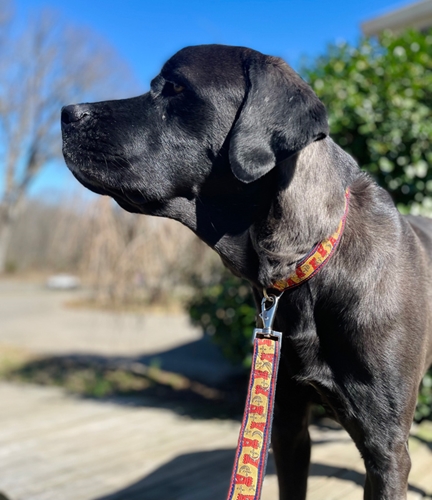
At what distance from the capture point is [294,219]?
1987 mm

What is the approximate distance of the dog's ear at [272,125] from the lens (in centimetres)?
182

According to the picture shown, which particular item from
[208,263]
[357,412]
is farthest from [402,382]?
[208,263]

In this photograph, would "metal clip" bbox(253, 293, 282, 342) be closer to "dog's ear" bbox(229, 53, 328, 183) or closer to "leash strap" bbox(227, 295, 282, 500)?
"leash strap" bbox(227, 295, 282, 500)

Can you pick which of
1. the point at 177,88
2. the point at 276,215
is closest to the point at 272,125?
the point at 276,215

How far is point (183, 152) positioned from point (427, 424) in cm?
351

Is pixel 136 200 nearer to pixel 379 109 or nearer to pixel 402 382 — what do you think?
pixel 402 382

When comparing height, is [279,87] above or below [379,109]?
below

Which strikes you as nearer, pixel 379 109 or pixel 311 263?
pixel 311 263

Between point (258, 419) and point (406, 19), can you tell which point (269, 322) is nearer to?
point (258, 419)

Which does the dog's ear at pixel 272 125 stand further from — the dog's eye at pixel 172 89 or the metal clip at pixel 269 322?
the metal clip at pixel 269 322

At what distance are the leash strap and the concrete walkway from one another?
4.75ft

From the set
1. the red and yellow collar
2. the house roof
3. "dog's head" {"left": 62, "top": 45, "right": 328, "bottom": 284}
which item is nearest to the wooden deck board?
the red and yellow collar

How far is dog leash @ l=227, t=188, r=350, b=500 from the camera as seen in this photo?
1875 millimetres

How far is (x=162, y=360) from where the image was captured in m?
8.57
